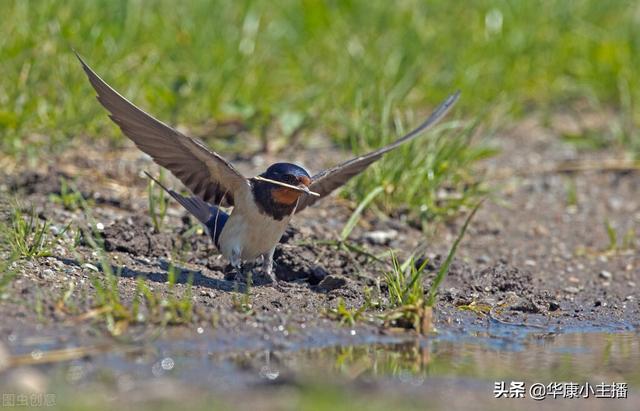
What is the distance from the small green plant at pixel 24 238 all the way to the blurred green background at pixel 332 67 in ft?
5.36

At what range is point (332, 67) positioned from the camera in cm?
849

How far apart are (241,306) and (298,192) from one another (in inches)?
29.3

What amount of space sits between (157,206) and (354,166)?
1.20m

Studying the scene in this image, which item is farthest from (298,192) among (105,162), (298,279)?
(105,162)

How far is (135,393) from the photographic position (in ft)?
12.4

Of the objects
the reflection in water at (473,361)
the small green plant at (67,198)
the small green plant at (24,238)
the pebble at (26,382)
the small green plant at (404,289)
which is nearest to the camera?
the pebble at (26,382)

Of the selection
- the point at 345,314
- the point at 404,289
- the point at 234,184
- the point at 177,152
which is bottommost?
the point at 345,314

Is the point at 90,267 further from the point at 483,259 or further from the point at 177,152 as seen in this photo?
the point at 483,259

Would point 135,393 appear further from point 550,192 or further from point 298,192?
point 550,192

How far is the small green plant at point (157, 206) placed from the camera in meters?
5.99

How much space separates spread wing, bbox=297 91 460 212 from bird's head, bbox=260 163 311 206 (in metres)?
0.14

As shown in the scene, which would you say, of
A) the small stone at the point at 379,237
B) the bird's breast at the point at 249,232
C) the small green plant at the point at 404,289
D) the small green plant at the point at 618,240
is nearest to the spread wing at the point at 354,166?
the bird's breast at the point at 249,232

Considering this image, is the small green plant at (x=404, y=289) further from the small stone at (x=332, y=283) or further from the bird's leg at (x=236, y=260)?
the bird's leg at (x=236, y=260)

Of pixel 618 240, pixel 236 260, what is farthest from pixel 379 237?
pixel 618 240
